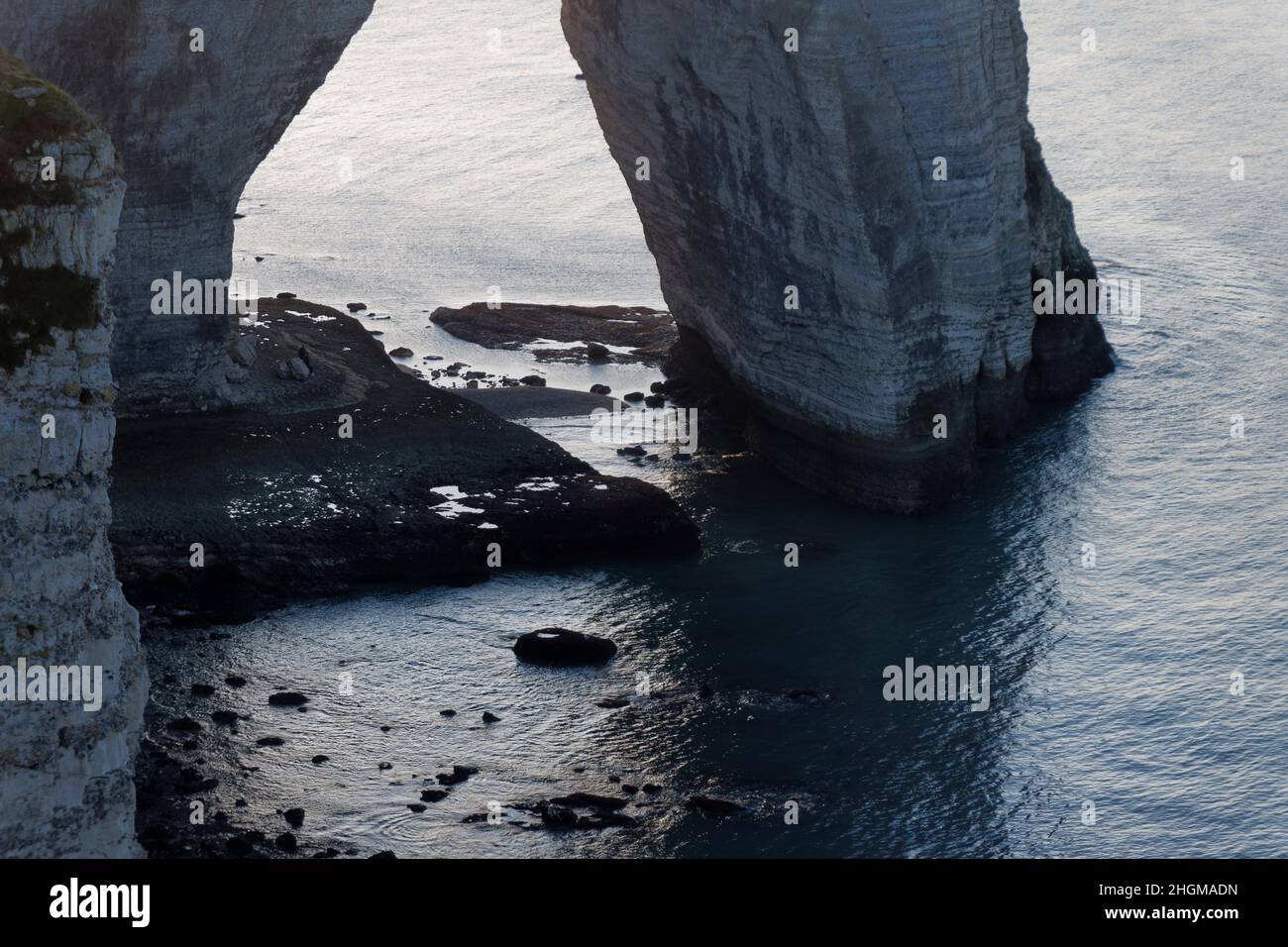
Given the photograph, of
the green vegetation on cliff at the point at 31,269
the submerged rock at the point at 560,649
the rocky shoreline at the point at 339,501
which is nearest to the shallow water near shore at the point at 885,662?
the submerged rock at the point at 560,649

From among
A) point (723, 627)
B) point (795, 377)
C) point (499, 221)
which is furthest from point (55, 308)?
point (499, 221)

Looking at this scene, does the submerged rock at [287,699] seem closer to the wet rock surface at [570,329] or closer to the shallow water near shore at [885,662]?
the shallow water near shore at [885,662]

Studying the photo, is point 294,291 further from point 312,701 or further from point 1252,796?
point 1252,796

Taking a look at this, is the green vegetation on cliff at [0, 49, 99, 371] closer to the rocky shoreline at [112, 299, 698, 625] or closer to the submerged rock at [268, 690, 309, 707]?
the submerged rock at [268, 690, 309, 707]

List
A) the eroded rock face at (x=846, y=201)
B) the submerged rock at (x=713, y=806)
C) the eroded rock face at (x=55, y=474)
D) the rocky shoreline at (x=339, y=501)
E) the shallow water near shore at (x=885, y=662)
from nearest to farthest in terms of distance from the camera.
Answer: the eroded rock face at (x=55, y=474) < the shallow water near shore at (x=885, y=662) < the submerged rock at (x=713, y=806) < the rocky shoreline at (x=339, y=501) < the eroded rock face at (x=846, y=201)

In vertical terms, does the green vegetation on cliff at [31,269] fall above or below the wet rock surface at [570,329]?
above

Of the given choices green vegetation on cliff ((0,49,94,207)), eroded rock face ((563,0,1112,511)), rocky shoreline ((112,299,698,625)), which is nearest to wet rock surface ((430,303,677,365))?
eroded rock face ((563,0,1112,511))
